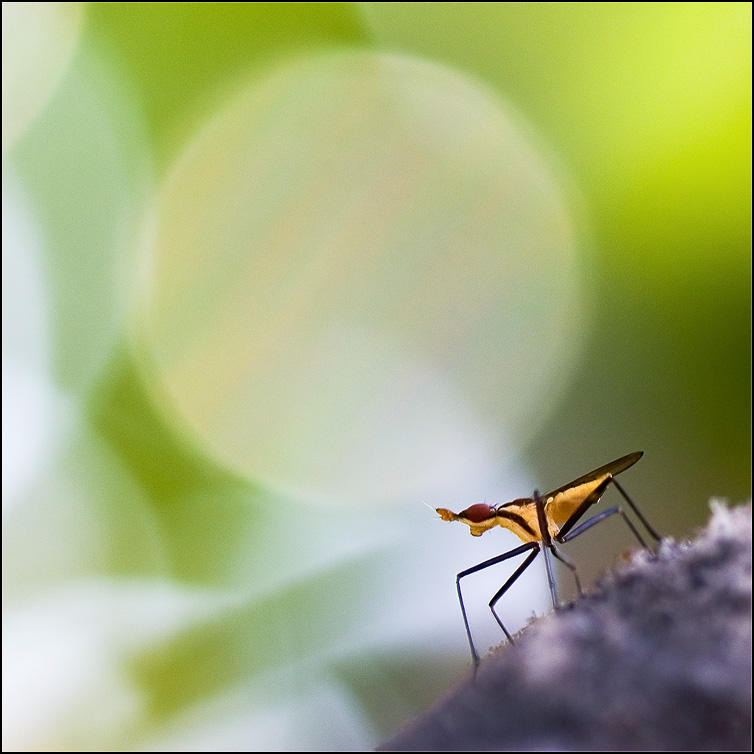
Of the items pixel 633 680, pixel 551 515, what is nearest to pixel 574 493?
pixel 551 515

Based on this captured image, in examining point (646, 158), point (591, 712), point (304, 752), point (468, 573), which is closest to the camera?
point (591, 712)

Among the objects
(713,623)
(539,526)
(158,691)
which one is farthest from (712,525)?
(158,691)

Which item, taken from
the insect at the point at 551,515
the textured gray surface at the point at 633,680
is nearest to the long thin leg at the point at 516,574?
the insect at the point at 551,515

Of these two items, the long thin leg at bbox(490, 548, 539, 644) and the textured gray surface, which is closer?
the textured gray surface

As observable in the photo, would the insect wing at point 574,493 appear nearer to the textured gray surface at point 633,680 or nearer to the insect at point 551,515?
the insect at point 551,515

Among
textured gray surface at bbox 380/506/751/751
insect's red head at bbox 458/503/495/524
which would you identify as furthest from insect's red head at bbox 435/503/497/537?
textured gray surface at bbox 380/506/751/751

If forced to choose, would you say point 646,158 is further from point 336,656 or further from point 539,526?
point 336,656

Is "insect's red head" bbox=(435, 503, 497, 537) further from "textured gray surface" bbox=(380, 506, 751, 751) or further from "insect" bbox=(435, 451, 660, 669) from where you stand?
"textured gray surface" bbox=(380, 506, 751, 751)

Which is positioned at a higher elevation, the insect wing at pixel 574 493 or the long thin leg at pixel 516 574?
the insect wing at pixel 574 493
